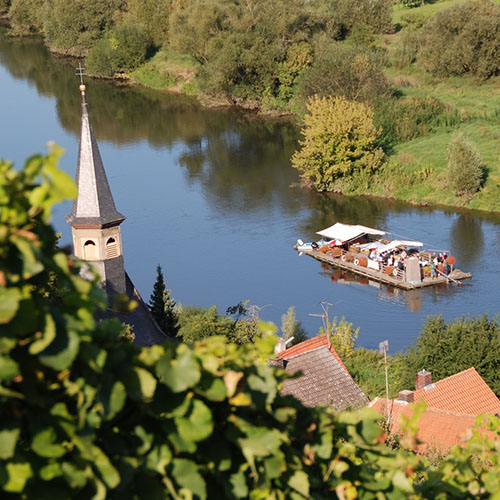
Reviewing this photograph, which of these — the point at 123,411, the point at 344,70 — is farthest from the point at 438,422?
the point at 344,70

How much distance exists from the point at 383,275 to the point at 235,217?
259 inches

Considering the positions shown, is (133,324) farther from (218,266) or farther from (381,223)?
(381,223)

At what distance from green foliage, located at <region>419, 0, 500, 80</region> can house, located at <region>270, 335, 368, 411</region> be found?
1265 inches

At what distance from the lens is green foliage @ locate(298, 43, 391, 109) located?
4383cm

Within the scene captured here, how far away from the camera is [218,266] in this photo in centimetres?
2998

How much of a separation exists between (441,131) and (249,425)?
39814 mm

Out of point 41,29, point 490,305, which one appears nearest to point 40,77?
point 41,29

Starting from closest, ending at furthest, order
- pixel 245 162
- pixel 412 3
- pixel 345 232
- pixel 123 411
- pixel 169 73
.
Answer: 1. pixel 123 411
2. pixel 345 232
3. pixel 245 162
4. pixel 169 73
5. pixel 412 3

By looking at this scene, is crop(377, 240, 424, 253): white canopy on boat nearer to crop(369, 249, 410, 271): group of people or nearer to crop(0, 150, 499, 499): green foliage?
crop(369, 249, 410, 271): group of people

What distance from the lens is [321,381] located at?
17562 mm

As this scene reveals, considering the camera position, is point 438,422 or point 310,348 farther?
point 310,348

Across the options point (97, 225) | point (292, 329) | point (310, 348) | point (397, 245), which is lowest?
point (397, 245)

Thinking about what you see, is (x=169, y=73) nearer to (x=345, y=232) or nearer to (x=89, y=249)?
(x=345, y=232)

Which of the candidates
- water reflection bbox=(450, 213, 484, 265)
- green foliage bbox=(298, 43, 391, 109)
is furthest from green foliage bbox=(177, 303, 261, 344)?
green foliage bbox=(298, 43, 391, 109)
